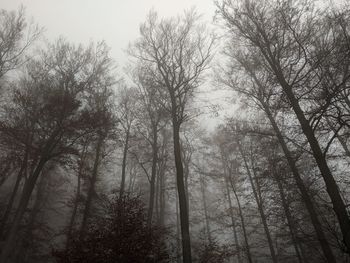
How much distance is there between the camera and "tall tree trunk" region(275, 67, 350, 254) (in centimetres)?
642

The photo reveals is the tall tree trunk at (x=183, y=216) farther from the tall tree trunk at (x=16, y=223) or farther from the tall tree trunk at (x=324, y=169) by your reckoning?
the tall tree trunk at (x=16, y=223)

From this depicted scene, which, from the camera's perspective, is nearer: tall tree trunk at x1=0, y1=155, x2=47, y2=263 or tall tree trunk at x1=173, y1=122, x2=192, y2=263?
tall tree trunk at x1=173, y1=122, x2=192, y2=263

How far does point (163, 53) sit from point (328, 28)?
768 centimetres

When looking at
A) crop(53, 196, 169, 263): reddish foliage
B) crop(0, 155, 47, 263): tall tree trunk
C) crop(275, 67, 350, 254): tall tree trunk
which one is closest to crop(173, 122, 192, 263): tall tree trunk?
crop(53, 196, 169, 263): reddish foliage

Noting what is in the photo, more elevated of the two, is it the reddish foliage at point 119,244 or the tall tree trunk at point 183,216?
the tall tree trunk at point 183,216

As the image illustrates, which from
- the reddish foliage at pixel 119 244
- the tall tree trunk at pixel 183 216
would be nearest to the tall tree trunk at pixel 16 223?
the reddish foliage at pixel 119 244

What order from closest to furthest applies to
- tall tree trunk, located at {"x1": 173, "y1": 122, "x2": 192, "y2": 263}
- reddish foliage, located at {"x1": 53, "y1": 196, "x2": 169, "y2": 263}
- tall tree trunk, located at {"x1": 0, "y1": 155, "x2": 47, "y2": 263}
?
reddish foliage, located at {"x1": 53, "y1": 196, "x2": 169, "y2": 263} < tall tree trunk, located at {"x1": 173, "y1": 122, "x2": 192, "y2": 263} < tall tree trunk, located at {"x1": 0, "y1": 155, "x2": 47, "y2": 263}

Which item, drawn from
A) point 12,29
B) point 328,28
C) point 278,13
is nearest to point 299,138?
point 328,28

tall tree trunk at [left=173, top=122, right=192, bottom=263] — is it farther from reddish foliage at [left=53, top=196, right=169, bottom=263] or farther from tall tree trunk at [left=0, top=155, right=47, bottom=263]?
tall tree trunk at [left=0, top=155, right=47, bottom=263]

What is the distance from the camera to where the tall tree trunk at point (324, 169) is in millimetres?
6420

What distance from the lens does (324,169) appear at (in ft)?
23.5

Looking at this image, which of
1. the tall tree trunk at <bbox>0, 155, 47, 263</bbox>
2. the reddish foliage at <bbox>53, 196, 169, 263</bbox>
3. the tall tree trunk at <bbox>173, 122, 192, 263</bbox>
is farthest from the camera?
the tall tree trunk at <bbox>0, 155, 47, 263</bbox>

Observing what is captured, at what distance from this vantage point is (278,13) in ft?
29.2

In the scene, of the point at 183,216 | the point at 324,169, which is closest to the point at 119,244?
the point at 183,216
